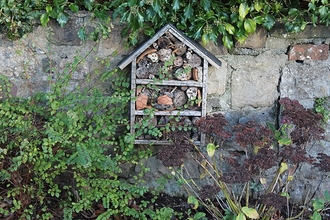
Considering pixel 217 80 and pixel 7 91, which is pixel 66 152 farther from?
pixel 217 80

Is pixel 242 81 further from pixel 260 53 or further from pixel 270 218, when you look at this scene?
pixel 270 218

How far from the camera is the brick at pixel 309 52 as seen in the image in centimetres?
295

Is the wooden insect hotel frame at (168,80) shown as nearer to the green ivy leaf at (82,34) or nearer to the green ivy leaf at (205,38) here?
the green ivy leaf at (205,38)

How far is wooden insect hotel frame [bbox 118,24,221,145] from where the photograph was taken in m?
2.79

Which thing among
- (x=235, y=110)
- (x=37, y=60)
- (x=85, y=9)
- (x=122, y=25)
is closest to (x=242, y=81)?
(x=235, y=110)

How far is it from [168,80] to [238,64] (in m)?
0.55

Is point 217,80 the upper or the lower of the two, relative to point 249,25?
lower

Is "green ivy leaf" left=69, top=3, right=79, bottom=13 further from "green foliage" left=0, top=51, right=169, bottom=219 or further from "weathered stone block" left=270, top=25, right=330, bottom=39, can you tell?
"weathered stone block" left=270, top=25, right=330, bottom=39

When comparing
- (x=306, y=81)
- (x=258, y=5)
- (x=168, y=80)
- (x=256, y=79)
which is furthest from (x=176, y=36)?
(x=306, y=81)

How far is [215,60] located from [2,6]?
59.2 inches

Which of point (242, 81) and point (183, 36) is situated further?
point (242, 81)

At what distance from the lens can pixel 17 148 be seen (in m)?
2.68

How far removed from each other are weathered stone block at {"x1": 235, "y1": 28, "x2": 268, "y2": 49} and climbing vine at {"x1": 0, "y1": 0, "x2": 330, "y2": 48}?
0.11 m

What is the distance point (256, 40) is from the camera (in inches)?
116
